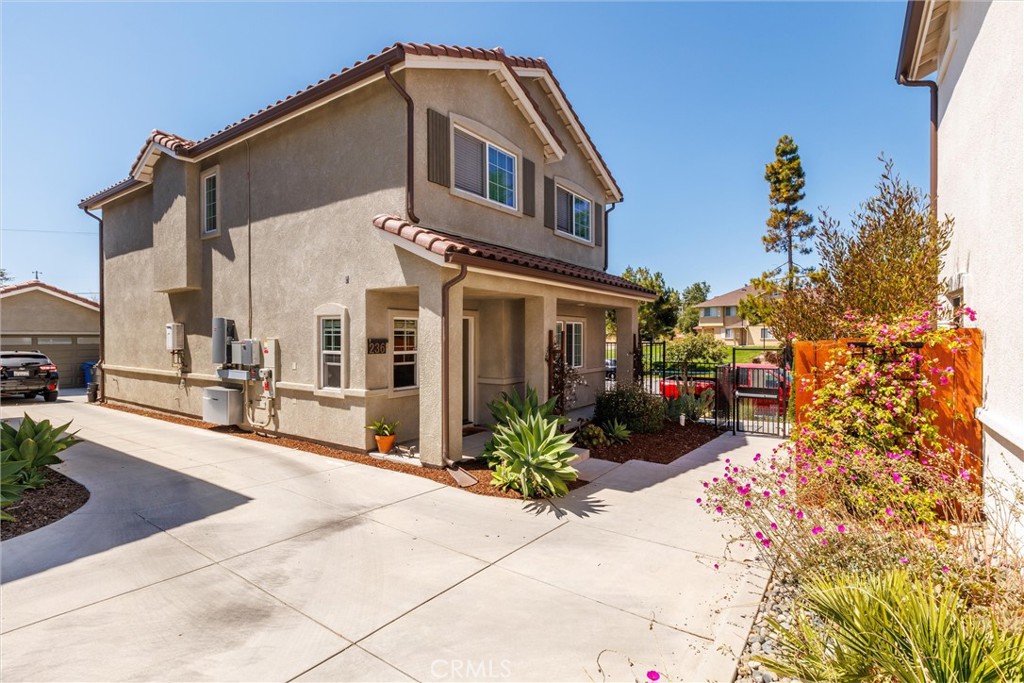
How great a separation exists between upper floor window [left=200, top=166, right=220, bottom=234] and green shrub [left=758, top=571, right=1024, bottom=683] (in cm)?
1446

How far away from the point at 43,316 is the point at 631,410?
26688 millimetres

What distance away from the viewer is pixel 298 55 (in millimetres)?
11078

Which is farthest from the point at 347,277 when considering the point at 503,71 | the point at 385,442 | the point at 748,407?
the point at 748,407

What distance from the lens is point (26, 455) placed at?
22.9 ft

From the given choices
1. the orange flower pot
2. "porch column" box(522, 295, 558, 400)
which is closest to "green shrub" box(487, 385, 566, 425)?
"porch column" box(522, 295, 558, 400)

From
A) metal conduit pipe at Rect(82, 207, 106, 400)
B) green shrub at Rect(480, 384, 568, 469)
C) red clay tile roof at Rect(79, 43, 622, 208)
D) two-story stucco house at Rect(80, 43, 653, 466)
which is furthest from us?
metal conduit pipe at Rect(82, 207, 106, 400)

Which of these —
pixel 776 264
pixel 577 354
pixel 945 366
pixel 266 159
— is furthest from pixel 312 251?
pixel 776 264

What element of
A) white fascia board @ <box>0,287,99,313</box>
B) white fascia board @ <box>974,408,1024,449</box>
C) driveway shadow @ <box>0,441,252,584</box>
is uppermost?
white fascia board @ <box>0,287,99,313</box>

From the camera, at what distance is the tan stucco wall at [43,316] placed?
20.9m

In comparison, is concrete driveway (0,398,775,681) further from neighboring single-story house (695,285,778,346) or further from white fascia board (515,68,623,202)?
neighboring single-story house (695,285,778,346)

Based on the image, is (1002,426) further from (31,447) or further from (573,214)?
(31,447)

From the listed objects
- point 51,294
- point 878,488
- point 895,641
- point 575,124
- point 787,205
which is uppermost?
point 787,205

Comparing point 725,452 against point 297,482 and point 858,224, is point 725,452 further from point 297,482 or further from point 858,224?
point 297,482

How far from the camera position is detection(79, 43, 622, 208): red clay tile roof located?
8.48 meters
